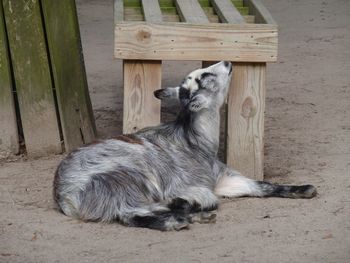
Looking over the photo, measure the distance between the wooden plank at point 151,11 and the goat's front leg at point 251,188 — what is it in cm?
103

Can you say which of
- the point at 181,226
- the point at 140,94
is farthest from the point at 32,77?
the point at 181,226

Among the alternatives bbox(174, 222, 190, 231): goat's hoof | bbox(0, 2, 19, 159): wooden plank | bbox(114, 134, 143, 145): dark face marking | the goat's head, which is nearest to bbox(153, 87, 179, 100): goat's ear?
the goat's head

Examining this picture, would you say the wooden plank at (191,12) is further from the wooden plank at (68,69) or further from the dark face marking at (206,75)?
the wooden plank at (68,69)

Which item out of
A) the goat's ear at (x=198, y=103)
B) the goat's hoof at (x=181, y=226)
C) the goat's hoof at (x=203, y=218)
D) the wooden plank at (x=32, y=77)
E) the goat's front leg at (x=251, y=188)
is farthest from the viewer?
the wooden plank at (x=32, y=77)

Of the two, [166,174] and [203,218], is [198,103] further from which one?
[203,218]

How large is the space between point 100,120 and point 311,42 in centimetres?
317

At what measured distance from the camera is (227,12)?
5883 mm

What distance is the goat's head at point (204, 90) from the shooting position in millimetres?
5434

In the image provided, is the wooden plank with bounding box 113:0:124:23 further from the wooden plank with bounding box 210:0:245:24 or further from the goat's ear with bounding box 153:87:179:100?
the wooden plank with bounding box 210:0:245:24

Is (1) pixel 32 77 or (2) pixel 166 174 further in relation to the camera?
(1) pixel 32 77

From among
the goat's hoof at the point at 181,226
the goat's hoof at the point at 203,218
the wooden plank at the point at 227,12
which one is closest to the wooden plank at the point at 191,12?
the wooden plank at the point at 227,12

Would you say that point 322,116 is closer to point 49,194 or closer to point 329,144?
point 329,144

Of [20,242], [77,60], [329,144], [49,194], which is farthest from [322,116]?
[20,242]

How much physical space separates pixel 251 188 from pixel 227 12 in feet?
4.10
